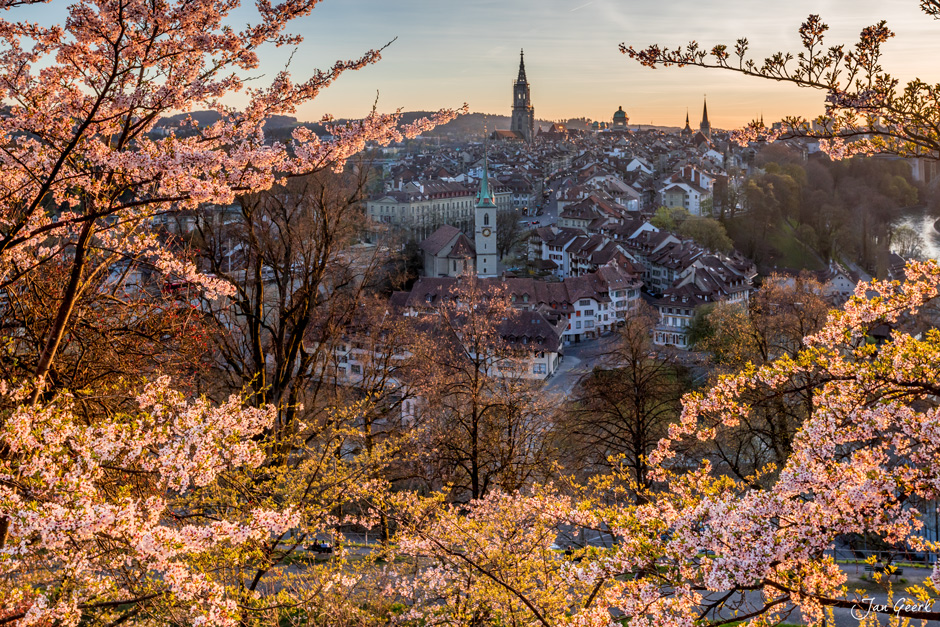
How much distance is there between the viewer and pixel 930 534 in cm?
2153

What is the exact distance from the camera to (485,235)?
68.1m

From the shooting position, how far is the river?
6706 cm

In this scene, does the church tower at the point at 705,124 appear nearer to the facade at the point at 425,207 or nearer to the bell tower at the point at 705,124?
the bell tower at the point at 705,124

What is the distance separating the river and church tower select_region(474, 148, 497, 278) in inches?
1328

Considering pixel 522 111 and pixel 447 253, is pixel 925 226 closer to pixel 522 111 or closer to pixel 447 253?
pixel 447 253

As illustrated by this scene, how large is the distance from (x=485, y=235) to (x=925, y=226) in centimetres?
4347

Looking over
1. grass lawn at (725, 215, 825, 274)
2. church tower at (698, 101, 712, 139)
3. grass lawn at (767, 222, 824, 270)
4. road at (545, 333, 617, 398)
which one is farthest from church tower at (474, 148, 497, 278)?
church tower at (698, 101, 712, 139)

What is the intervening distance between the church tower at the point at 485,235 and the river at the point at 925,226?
33.7m

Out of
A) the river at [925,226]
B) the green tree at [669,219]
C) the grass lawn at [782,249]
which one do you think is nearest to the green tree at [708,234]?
the green tree at [669,219]

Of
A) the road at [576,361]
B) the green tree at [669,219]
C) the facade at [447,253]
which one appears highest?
the green tree at [669,219]

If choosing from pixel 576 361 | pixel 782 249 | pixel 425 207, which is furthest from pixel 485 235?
pixel 425 207

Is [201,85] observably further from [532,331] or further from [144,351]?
[532,331]

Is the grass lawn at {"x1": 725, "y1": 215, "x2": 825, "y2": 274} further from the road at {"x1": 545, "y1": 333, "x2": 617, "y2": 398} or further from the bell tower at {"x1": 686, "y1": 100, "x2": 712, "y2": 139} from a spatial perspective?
the bell tower at {"x1": 686, "y1": 100, "x2": 712, "y2": 139}

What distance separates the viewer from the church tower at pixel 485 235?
67.7 meters
